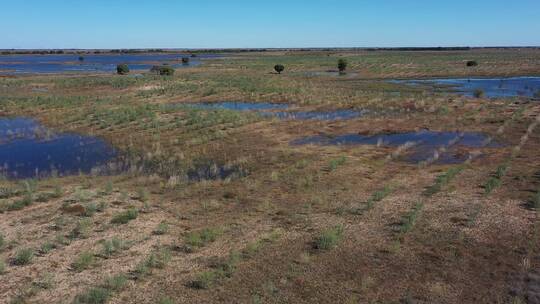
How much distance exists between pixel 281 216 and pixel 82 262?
5.68 meters

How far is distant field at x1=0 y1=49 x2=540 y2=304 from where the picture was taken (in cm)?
974

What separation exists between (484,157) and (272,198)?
1078 cm

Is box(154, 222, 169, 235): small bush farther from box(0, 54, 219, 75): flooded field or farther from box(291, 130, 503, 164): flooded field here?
box(0, 54, 219, 75): flooded field

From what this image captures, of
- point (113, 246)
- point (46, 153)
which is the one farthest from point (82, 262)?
point (46, 153)

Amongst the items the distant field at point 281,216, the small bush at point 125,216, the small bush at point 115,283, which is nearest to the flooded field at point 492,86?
the distant field at point 281,216

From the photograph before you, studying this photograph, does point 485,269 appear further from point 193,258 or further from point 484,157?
point 484,157

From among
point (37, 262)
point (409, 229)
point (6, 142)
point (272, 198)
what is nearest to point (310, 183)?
point (272, 198)

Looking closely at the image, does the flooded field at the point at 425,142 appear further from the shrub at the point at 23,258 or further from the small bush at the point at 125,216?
the shrub at the point at 23,258

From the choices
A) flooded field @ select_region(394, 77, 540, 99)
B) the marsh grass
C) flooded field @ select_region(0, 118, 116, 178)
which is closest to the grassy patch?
the marsh grass

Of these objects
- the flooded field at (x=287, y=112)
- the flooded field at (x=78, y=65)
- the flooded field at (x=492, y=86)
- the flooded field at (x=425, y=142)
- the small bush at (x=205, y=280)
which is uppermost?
the flooded field at (x=78, y=65)

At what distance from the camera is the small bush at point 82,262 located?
10.5 meters

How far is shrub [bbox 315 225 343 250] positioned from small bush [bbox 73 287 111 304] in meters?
5.13

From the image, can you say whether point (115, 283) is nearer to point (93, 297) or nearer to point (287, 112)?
point (93, 297)

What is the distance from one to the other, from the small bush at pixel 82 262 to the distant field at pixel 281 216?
32 mm
